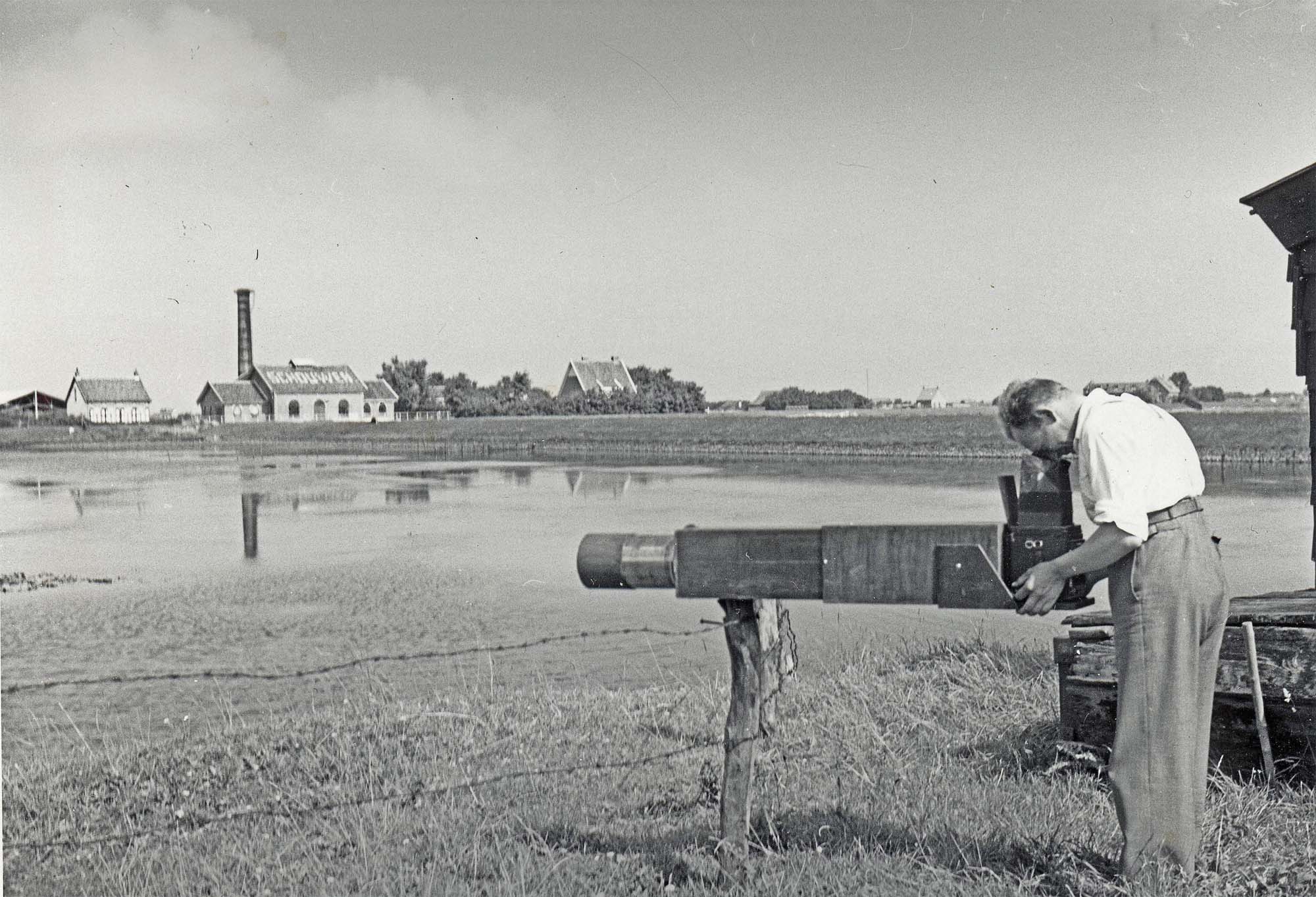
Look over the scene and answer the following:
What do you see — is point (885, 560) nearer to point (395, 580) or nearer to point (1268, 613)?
point (1268, 613)

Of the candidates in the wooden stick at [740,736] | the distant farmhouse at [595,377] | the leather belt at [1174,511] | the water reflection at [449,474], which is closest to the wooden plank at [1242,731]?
the leather belt at [1174,511]

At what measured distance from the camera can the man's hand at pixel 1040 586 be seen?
328 centimetres

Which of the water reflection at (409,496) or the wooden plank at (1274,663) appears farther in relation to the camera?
the water reflection at (409,496)

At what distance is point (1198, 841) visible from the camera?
3.49m

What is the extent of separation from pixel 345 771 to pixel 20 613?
32.9 feet

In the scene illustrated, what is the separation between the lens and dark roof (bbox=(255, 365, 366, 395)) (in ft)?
304

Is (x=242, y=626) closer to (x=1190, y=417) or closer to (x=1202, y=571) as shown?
(x=1202, y=571)

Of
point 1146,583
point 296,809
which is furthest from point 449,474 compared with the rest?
point 1146,583

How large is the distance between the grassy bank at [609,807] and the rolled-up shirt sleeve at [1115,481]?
117 cm

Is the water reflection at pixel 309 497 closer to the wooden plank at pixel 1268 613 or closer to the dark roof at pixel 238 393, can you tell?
the wooden plank at pixel 1268 613

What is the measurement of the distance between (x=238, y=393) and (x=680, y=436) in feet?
167

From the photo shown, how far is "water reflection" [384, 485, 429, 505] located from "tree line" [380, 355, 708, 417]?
48.4 m

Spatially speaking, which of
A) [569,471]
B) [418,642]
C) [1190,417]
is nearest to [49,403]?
[569,471]

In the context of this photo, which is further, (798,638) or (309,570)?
(309,570)
